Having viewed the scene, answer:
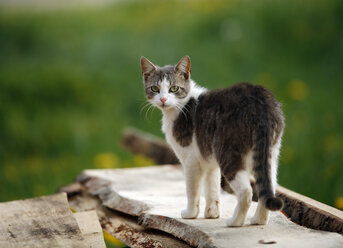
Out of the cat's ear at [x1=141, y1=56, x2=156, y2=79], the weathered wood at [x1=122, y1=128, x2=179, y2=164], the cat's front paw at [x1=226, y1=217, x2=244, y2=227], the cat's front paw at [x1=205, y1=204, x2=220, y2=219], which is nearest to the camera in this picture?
the cat's front paw at [x1=226, y1=217, x2=244, y2=227]

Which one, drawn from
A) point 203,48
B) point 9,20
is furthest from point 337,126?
point 9,20

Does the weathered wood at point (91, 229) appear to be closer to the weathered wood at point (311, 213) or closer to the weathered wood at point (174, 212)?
the weathered wood at point (174, 212)

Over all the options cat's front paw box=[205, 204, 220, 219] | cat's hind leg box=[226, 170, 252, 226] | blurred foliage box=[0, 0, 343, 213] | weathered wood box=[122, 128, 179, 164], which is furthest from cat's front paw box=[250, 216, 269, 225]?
weathered wood box=[122, 128, 179, 164]

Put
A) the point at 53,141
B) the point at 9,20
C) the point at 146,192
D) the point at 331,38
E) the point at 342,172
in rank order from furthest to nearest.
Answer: the point at 9,20 < the point at 331,38 < the point at 53,141 < the point at 342,172 < the point at 146,192

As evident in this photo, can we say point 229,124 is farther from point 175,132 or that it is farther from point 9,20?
point 9,20

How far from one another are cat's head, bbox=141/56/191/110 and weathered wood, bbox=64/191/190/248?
72 centimetres

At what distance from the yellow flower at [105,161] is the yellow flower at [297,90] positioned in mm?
2225

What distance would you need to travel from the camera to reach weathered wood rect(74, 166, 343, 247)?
91.7 inches

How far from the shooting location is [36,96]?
6309 millimetres

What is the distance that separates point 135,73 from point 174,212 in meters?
4.16

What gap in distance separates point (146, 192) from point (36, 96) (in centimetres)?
343

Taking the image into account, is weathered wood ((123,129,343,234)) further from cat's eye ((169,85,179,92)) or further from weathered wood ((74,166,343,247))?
cat's eye ((169,85,179,92))

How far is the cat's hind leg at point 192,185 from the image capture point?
2678 mm

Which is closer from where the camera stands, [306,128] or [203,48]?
[306,128]
